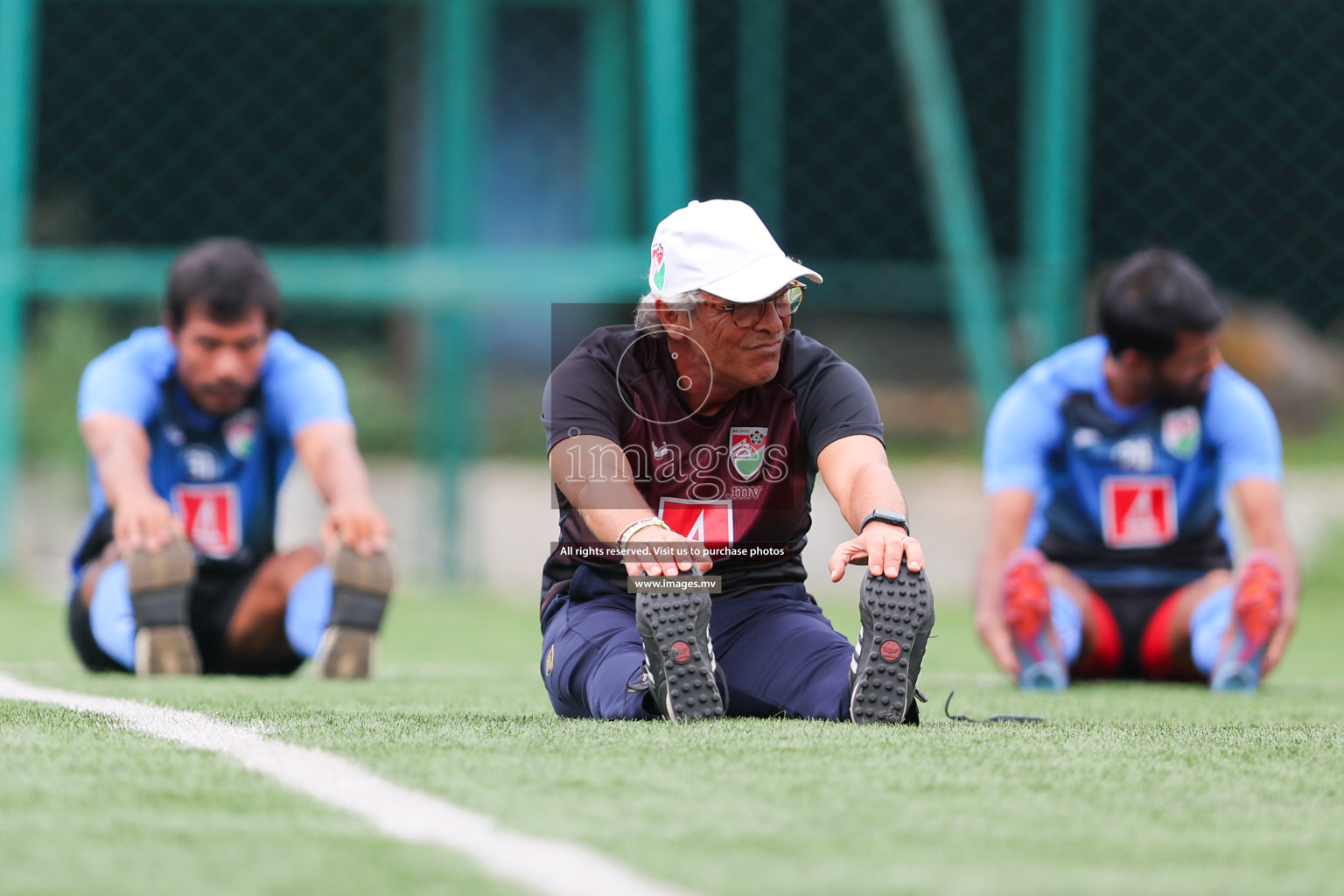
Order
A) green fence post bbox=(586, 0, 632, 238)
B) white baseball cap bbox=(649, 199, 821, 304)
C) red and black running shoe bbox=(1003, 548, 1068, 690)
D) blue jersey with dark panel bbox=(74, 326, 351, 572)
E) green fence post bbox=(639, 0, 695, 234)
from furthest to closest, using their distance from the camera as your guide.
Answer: green fence post bbox=(586, 0, 632, 238) → green fence post bbox=(639, 0, 695, 234) → blue jersey with dark panel bbox=(74, 326, 351, 572) → red and black running shoe bbox=(1003, 548, 1068, 690) → white baseball cap bbox=(649, 199, 821, 304)

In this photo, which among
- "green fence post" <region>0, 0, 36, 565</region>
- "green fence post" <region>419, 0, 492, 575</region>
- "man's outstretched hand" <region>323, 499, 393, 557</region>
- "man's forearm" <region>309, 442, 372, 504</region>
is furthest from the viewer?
"green fence post" <region>419, 0, 492, 575</region>

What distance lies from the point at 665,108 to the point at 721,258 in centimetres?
512

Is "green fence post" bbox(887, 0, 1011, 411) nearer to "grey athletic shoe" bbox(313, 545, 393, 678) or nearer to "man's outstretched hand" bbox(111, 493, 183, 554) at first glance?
"grey athletic shoe" bbox(313, 545, 393, 678)

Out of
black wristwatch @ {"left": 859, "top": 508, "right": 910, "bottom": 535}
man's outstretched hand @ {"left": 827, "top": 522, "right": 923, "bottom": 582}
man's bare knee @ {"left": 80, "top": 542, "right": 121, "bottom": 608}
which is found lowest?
man's bare knee @ {"left": 80, "top": 542, "right": 121, "bottom": 608}

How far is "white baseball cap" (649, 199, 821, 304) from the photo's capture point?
2.78 m

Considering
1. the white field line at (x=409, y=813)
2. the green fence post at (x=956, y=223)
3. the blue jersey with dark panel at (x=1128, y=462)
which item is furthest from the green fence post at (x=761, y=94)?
the white field line at (x=409, y=813)

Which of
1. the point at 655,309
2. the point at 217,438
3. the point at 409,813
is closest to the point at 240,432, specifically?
the point at 217,438

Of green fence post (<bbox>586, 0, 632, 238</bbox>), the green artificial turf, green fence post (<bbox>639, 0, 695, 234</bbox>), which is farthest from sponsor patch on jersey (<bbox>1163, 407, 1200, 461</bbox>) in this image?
green fence post (<bbox>586, 0, 632, 238</bbox>)

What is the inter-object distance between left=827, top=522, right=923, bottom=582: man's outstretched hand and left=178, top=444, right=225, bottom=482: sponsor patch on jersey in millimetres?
2239

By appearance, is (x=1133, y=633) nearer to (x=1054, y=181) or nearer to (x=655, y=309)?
(x=655, y=309)

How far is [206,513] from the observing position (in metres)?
4.36

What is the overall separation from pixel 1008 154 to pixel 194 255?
6.48 meters

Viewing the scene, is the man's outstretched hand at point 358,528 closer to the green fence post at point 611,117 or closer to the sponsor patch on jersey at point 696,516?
the sponsor patch on jersey at point 696,516

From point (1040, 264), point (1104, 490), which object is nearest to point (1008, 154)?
point (1040, 264)
